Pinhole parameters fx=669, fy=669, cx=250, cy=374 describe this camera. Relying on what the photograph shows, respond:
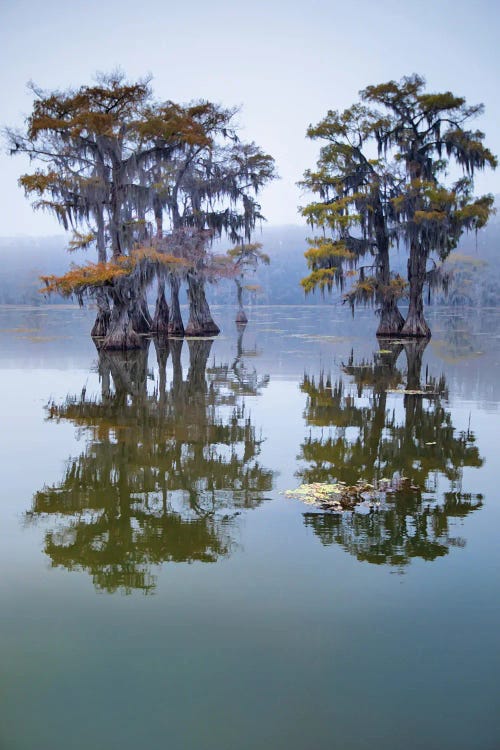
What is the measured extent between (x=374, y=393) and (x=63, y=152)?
17000 millimetres

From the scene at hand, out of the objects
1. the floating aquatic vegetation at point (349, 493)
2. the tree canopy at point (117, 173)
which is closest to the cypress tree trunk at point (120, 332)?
the tree canopy at point (117, 173)

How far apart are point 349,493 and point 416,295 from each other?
25425 mm

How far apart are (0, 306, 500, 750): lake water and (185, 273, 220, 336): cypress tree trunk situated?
2386 cm

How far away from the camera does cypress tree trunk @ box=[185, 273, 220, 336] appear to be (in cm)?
3369

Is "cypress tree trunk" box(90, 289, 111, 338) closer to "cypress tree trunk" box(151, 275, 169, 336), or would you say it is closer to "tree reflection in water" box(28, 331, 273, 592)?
"cypress tree trunk" box(151, 275, 169, 336)

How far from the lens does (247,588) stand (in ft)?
14.3

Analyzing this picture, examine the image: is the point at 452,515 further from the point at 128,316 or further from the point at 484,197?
the point at 484,197

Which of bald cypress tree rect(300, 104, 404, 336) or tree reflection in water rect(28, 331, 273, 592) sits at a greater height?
bald cypress tree rect(300, 104, 404, 336)

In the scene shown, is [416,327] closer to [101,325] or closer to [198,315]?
[198,315]

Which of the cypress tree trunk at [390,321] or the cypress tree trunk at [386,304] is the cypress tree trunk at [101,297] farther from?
the cypress tree trunk at [390,321]

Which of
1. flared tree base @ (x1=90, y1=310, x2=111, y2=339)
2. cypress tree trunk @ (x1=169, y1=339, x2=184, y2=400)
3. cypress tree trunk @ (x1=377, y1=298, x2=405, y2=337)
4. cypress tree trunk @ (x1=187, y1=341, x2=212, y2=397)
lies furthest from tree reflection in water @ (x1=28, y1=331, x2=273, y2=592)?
cypress tree trunk @ (x1=377, y1=298, x2=405, y2=337)

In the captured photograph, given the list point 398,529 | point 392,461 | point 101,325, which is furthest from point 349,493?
point 101,325

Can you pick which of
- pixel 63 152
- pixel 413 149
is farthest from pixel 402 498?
pixel 413 149

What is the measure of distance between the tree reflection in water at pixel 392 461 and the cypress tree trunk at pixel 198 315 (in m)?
19.3
